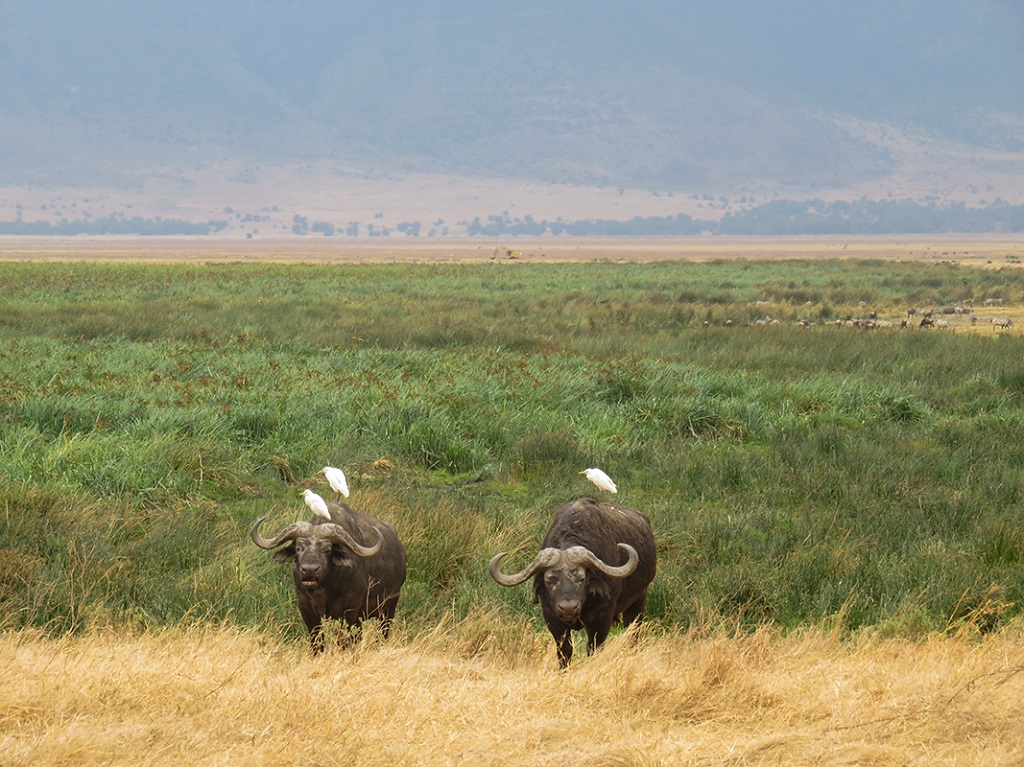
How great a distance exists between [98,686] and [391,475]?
21.5 feet

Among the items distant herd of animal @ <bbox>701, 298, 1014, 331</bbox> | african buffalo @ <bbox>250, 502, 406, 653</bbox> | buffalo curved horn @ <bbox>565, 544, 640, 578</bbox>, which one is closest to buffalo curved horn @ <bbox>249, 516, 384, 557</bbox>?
african buffalo @ <bbox>250, 502, 406, 653</bbox>

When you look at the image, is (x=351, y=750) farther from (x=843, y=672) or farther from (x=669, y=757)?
(x=843, y=672)

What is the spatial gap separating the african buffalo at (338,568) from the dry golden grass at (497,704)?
0.35 metres

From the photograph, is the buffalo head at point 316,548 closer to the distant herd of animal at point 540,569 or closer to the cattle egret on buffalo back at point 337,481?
the distant herd of animal at point 540,569

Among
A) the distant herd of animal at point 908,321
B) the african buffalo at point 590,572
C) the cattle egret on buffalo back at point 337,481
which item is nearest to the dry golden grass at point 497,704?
the african buffalo at point 590,572

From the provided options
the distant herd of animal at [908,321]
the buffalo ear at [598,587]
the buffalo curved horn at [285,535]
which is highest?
the buffalo curved horn at [285,535]

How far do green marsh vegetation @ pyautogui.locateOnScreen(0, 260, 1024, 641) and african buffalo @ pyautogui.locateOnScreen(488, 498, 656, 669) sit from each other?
50 centimetres

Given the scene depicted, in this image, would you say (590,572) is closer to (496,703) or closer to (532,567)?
(532,567)

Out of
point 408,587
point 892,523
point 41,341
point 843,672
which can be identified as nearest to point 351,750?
point 843,672

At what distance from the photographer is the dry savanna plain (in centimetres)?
535

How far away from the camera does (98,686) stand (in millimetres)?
5770

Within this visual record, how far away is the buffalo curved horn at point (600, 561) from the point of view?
21.2 ft

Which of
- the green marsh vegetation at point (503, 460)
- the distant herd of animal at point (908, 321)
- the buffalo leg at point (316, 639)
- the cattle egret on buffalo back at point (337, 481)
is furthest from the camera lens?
the distant herd of animal at point (908, 321)

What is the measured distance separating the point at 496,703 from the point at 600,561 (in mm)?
1184
